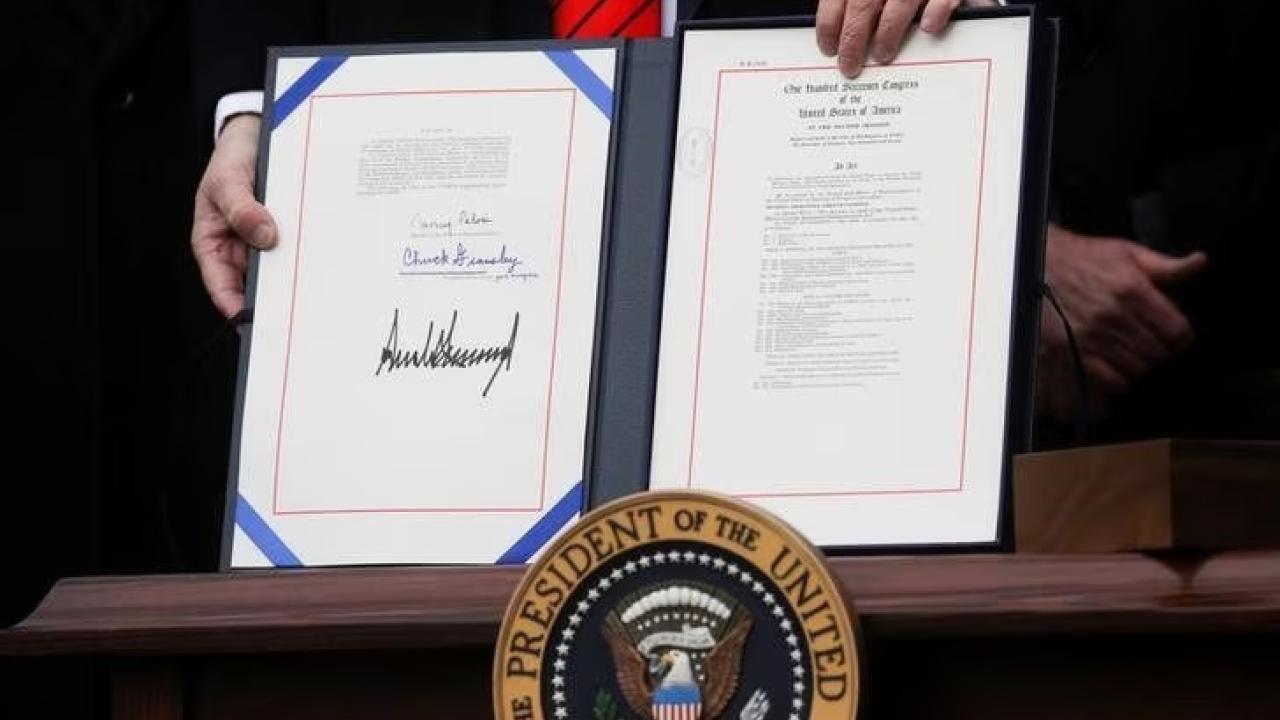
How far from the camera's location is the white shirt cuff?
7.57 feet

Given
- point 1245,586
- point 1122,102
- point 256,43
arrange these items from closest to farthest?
point 1245,586, point 256,43, point 1122,102

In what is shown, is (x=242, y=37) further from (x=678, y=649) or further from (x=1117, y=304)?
(x=678, y=649)

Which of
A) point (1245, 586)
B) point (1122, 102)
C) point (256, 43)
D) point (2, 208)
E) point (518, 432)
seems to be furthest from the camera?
point (2, 208)

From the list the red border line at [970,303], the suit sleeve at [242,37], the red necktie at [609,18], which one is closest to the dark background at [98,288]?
the suit sleeve at [242,37]

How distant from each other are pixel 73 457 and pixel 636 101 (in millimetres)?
1269

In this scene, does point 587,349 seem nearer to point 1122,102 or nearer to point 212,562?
point 1122,102

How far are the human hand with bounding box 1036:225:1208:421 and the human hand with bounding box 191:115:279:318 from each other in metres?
0.74

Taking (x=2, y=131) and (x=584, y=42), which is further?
(x=2, y=131)

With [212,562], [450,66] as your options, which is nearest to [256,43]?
[450,66]

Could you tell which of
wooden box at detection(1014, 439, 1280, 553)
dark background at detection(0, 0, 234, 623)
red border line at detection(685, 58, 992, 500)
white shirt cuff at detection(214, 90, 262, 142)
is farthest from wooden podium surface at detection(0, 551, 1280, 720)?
dark background at detection(0, 0, 234, 623)

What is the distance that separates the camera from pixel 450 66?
210 centimetres
